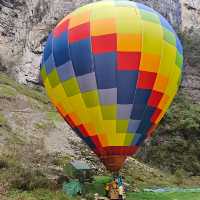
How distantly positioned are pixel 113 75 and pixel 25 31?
3751 cm

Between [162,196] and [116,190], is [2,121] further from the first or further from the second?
[116,190]

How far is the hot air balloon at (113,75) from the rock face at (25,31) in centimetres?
3070

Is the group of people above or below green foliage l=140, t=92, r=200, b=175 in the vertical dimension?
below

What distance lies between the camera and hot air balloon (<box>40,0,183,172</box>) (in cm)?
1126

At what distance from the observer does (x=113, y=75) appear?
37.1 feet

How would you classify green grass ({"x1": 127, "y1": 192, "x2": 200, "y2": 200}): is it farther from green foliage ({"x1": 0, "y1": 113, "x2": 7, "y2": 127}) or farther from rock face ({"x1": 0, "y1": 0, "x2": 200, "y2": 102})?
rock face ({"x1": 0, "y1": 0, "x2": 200, "y2": 102})

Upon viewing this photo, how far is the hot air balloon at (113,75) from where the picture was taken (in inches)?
443

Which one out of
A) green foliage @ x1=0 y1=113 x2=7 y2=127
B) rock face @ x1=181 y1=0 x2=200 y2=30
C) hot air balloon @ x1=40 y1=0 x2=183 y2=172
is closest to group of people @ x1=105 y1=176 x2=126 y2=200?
hot air balloon @ x1=40 y1=0 x2=183 y2=172

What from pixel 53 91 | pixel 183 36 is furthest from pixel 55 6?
pixel 53 91

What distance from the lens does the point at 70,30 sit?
11.9 m

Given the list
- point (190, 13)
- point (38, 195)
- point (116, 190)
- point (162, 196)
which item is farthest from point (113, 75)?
point (190, 13)

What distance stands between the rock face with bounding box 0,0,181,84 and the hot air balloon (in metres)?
30.7

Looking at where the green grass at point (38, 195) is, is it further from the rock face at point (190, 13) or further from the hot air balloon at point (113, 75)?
the rock face at point (190, 13)

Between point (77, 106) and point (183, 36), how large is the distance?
130ft
